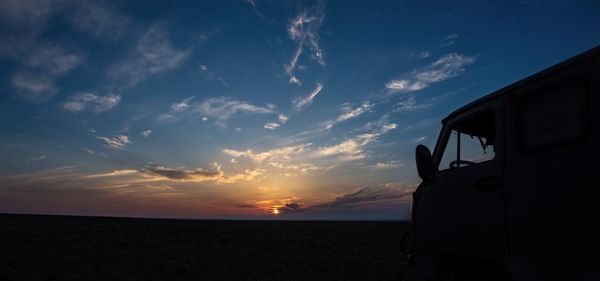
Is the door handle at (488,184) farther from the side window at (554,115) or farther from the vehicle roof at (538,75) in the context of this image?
the vehicle roof at (538,75)

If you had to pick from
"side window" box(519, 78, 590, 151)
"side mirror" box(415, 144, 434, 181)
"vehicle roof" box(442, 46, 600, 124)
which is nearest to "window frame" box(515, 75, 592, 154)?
"side window" box(519, 78, 590, 151)

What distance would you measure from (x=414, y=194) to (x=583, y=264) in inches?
86.7

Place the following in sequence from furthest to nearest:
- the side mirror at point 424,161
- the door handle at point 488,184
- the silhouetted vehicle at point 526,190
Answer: the side mirror at point 424,161 < the door handle at point 488,184 < the silhouetted vehicle at point 526,190

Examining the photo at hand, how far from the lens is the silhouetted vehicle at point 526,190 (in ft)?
8.65

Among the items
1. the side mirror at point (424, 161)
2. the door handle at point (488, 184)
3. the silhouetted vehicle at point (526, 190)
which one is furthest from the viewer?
the side mirror at point (424, 161)

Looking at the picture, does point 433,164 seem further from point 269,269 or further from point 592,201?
point 269,269

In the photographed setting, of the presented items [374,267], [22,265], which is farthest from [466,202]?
[22,265]

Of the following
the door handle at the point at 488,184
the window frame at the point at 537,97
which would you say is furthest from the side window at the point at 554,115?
the door handle at the point at 488,184

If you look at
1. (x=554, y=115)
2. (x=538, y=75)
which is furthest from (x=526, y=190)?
(x=538, y=75)

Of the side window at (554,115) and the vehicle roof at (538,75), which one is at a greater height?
the vehicle roof at (538,75)

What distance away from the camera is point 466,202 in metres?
3.66

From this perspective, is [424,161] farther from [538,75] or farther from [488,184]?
[538,75]

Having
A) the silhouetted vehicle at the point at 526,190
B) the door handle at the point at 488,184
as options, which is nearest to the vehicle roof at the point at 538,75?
the silhouetted vehicle at the point at 526,190

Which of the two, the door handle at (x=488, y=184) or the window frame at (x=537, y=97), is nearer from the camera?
the window frame at (x=537, y=97)
